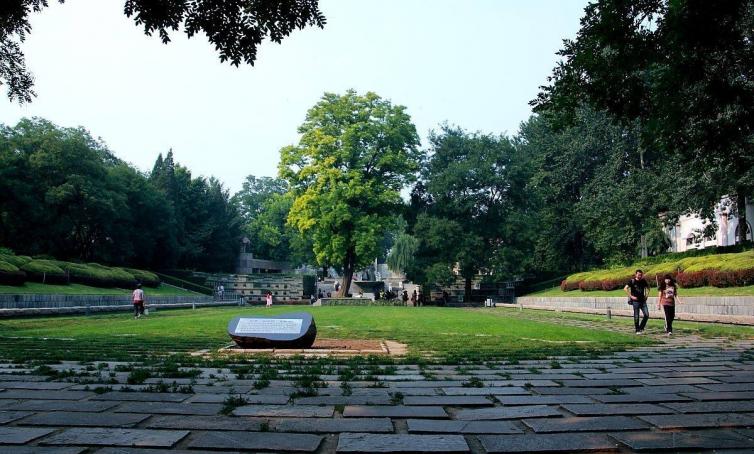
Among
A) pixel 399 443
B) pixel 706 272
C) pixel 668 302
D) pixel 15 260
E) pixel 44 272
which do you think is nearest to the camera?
pixel 399 443

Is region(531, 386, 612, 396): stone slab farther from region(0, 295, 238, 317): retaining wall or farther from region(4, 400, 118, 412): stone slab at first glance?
region(0, 295, 238, 317): retaining wall

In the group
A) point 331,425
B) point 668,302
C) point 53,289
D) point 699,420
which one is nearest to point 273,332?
point 331,425

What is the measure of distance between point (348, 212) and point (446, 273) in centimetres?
892

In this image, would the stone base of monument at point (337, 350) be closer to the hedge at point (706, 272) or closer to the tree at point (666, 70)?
the tree at point (666, 70)

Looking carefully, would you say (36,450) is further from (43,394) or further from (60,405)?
(43,394)

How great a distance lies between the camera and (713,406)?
179 inches

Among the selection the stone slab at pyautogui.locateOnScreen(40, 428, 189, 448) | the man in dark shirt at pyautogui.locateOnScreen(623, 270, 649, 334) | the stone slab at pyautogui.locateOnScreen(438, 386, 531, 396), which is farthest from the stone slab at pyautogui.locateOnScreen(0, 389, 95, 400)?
the man in dark shirt at pyautogui.locateOnScreen(623, 270, 649, 334)

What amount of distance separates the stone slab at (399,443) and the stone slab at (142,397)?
2.02 metres

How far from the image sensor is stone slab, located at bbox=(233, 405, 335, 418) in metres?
4.24

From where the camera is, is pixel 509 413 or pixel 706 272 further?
pixel 706 272

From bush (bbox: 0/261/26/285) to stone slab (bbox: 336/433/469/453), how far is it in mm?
24498

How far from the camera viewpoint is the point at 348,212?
41.2m

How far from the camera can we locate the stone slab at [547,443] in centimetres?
334

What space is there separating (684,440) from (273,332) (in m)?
7.74
